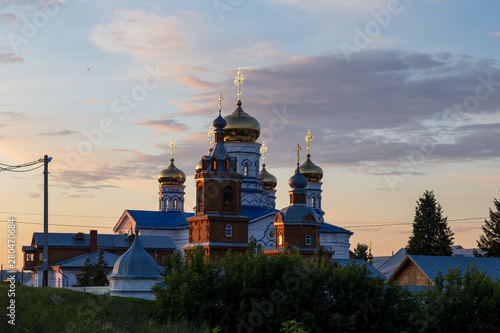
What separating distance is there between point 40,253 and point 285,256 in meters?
43.8

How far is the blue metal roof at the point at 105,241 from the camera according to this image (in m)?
71.2

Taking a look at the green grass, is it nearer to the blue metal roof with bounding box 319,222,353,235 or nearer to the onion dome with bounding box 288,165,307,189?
the onion dome with bounding box 288,165,307,189

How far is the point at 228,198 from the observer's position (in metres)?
57.8

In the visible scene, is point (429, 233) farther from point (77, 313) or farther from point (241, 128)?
point (77, 313)

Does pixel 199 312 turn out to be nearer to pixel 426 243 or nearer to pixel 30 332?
pixel 30 332

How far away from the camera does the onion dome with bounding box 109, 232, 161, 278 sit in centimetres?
3966

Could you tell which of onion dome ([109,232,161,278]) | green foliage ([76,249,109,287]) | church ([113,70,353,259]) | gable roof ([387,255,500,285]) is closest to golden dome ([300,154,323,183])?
church ([113,70,353,259])

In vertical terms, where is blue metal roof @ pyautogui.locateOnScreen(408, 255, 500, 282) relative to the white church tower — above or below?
below

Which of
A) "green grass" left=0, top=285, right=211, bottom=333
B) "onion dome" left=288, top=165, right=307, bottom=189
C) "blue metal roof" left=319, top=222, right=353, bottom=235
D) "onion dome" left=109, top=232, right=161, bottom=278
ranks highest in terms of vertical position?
"onion dome" left=288, top=165, right=307, bottom=189

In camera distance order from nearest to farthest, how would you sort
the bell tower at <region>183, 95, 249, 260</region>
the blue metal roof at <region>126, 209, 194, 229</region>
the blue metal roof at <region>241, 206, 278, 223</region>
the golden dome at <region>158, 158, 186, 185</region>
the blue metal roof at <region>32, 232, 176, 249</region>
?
the bell tower at <region>183, 95, 249, 260</region> < the blue metal roof at <region>241, 206, 278, 223</region> < the blue metal roof at <region>32, 232, 176, 249</region> < the blue metal roof at <region>126, 209, 194, 229</region> < the golden dome at <region>158, 158, 186, 185</region>

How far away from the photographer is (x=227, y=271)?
105 feet

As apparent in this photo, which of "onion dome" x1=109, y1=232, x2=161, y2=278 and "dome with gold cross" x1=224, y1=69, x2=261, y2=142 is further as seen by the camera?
"dome with gold cross" x1=224, y1=69, x2=261, y2=142

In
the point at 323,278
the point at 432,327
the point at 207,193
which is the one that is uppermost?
the point at 207,193

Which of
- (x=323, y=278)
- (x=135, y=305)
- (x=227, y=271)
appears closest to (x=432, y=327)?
(x=323, y=278)
